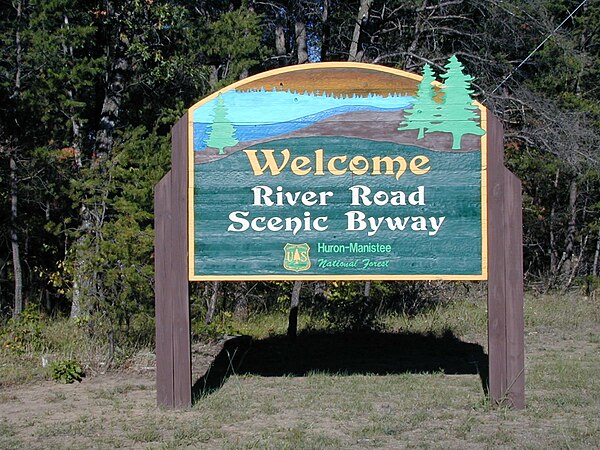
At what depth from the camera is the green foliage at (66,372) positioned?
9781mm

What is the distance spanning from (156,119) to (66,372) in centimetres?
682

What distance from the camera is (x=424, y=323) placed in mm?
14000

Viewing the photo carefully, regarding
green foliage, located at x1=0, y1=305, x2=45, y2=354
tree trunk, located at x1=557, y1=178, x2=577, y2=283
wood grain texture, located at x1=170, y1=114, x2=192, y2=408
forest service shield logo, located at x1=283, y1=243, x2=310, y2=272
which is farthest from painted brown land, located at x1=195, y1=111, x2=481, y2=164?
tree trunk, located at x1=557, y1=178, x2=577, y2=283

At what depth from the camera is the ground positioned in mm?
6930

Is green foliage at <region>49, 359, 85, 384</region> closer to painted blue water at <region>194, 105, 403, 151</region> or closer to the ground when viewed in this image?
the ground

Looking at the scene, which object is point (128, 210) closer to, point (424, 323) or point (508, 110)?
point (424, 323)

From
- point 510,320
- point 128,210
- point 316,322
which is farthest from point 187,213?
point 316,322

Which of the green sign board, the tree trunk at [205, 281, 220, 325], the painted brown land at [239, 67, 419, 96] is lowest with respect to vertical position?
the tree trunk at [205, 281, 220, 325]

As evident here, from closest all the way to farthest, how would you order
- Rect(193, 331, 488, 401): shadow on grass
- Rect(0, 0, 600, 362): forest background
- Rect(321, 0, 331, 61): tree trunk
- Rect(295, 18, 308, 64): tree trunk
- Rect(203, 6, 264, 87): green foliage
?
1. Rect(193, 331, 488, 401): shadow on grass
2. Rect(0, 0, 600, 362): forest background
3. Rect(203, 6, 264, 87): green foliage
4. Rect(295, 18, 308, 64): tree trunk
5. Rect(321, 0, 331, 61): tree trunk

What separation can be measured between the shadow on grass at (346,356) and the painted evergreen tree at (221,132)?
2.70 metres

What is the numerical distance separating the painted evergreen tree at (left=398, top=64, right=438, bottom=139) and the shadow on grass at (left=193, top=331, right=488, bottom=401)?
3033 millimetres

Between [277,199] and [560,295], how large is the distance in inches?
452

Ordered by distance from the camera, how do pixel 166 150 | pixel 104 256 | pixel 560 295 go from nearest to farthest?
pixel 104 256
pixel 166 150
pixel 560 295

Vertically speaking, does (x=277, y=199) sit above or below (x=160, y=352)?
above
